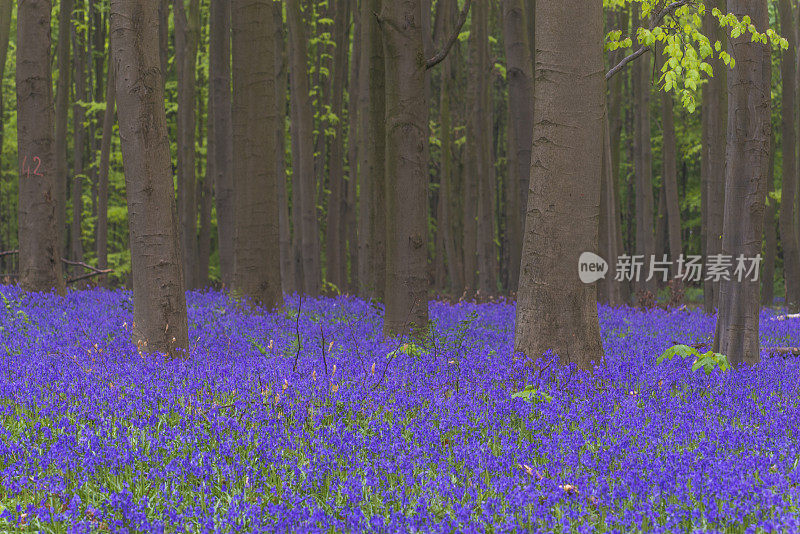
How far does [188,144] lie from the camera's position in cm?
1770

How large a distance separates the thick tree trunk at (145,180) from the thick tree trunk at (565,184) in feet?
11.9

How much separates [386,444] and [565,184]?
3.19m

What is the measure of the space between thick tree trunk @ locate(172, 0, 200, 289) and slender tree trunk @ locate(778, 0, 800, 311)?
15902 millimetres

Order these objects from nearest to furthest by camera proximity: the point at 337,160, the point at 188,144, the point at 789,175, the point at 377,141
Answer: the point at 377,141 < the point at 188,144 < the point at 789,175 < the point at 337,160

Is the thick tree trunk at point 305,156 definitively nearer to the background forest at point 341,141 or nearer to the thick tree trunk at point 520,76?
the background forest at point 341,141

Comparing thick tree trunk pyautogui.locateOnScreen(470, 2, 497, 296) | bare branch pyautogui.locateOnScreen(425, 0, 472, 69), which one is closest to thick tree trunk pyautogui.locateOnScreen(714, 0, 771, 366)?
bare branch pyautogui.locateOnScreen(425, 0, 472, 69)

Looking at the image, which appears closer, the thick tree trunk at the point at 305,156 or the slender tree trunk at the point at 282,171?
the thick tree trunk at the point at 305,156

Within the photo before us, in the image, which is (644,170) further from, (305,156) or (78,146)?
(78,146)

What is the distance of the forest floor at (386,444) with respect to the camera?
3.17m

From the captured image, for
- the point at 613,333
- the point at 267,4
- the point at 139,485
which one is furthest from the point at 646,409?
the point at 267,4

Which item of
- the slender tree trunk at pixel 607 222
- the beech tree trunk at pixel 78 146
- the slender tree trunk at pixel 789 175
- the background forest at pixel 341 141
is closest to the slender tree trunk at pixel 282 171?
the background forest at pixel 341 141

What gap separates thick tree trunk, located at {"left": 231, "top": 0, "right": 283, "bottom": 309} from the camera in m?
10.6

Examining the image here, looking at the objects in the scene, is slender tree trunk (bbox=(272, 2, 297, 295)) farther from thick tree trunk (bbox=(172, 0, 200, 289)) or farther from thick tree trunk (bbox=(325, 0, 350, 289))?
thick tree trunk (bbox=(172, 0, 200, 289))

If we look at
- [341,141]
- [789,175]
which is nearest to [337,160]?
[341,141]
